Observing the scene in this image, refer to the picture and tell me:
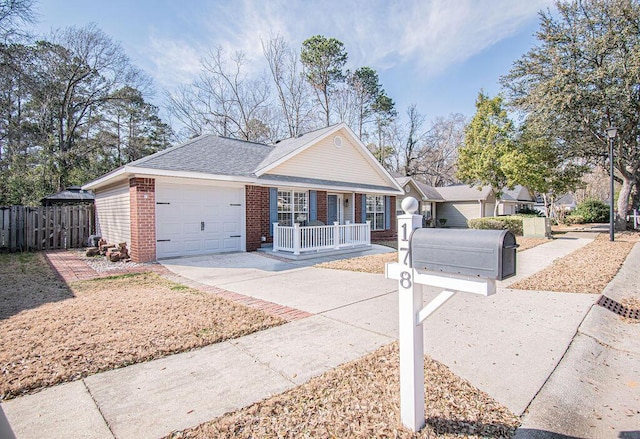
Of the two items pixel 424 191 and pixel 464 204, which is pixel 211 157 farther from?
pixel 464 204

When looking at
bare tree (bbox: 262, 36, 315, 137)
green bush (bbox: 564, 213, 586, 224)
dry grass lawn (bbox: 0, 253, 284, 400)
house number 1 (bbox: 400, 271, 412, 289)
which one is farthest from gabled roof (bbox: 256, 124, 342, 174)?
green bush (bbox: 564, 213, 586, 224)

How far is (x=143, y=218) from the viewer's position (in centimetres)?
893

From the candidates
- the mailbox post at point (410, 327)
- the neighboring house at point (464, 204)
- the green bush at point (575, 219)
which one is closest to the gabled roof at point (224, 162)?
the mailbox post at point (410, 327)

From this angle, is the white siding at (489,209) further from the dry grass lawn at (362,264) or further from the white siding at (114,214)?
the white siding at (114,214)

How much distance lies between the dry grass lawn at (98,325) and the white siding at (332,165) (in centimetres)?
718

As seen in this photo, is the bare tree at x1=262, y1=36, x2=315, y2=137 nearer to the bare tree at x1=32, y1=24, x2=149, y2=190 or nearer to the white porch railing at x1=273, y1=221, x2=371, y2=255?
the bare tree at x1=32, y1=24, x2=149, y2=190

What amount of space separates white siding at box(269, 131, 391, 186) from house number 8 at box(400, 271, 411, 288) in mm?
10272

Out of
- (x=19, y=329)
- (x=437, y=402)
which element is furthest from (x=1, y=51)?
(x=437, y=402)

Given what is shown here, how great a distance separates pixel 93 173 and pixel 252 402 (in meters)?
26.0

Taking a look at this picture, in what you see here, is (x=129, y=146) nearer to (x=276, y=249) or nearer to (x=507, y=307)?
(x=276, y=249)

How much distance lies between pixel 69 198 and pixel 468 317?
19.0 metres

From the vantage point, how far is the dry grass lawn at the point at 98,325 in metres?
3.16

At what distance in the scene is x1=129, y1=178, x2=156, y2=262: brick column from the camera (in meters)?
8.89

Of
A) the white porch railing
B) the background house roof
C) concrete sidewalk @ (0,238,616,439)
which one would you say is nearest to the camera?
concrete sidewalk @ (0,238,616,439)
